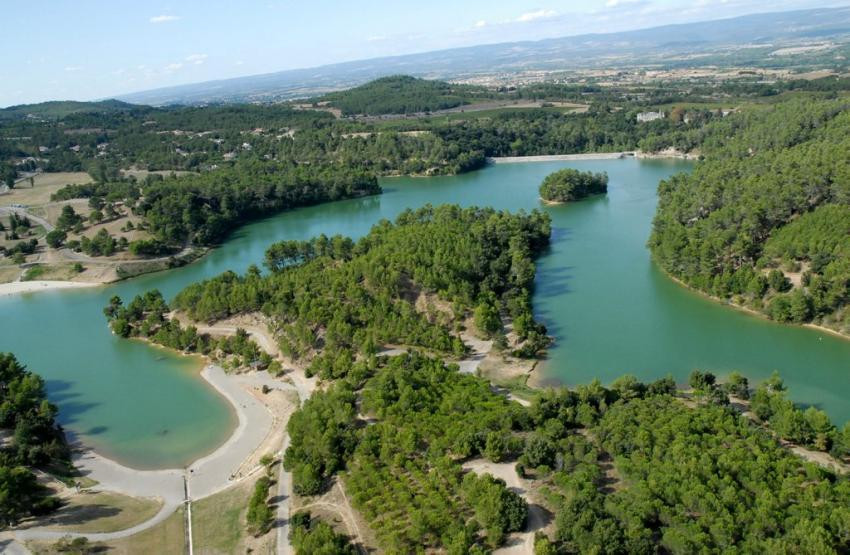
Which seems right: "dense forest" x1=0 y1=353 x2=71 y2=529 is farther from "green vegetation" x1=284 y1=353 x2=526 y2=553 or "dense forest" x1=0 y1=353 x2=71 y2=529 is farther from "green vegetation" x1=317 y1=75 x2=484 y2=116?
"green vegetation" x1=317 y1=75 x2=484 y2=116

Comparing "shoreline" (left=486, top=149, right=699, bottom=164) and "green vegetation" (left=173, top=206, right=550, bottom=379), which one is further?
"shoreline" (left=486, top=149, right=699, bottom=164)

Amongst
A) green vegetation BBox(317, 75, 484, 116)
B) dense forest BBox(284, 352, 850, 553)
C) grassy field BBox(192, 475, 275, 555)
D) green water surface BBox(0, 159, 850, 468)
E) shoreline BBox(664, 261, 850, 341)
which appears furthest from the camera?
green vegetation BBox(317, 75, 484, 116)

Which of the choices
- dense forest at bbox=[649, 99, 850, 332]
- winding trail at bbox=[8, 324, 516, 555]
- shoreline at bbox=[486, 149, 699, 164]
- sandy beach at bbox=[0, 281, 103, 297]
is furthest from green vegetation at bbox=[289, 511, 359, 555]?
shoreline at bbox=[486, 149, 699, 164]

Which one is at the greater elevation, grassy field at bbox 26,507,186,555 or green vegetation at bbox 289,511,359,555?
green vegetation at bbox 289,511,359,555

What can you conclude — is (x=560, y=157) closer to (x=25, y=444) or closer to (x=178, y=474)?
(x=178, y=474)

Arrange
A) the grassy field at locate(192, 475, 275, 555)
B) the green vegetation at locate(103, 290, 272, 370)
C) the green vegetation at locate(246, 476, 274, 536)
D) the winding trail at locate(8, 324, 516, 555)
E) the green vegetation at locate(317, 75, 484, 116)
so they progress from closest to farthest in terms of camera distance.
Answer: the grassy field at locate(192, 475, 275, 555), the green vegetation at locate(246, 476, 274, 536), the winding trail at locate(8, 324, 516, 555), the green vegetation at locate(103, 290, 272, 370), the green vegetation at locate(317, 75, 484, 116)

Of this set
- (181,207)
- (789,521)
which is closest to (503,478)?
(789,521)
